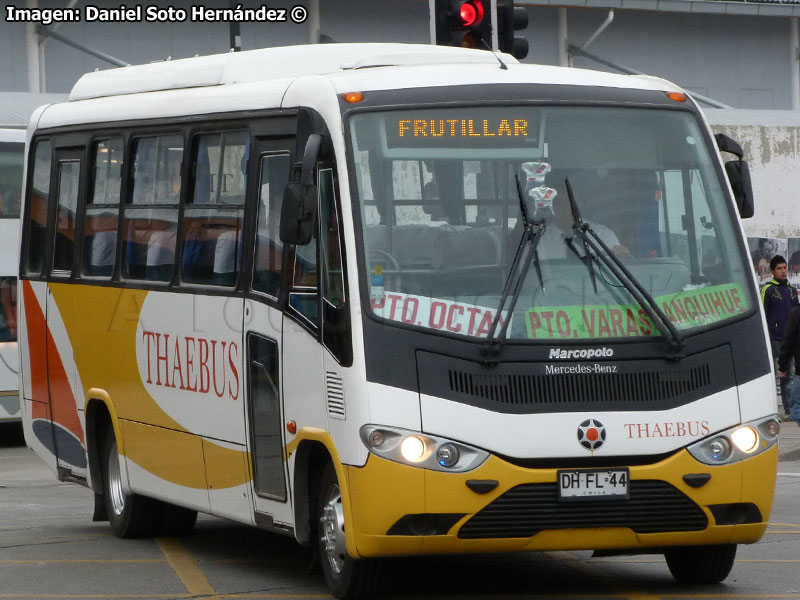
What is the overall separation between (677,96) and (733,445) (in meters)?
1.88

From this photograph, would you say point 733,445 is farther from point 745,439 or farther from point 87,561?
point 87,561

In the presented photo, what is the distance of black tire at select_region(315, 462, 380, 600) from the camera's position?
8539 mm

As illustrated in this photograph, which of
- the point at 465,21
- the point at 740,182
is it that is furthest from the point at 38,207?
the point at 740,182

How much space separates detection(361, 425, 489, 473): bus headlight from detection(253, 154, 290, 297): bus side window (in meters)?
1.47

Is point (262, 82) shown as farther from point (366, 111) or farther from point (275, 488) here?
point (275, 488)

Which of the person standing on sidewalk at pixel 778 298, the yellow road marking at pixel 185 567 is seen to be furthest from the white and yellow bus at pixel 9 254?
the yellow road marking at pixel 185 567

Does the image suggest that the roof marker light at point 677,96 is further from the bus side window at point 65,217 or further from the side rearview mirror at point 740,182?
the bus side window at point 65,217

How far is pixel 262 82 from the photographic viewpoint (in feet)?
33.0

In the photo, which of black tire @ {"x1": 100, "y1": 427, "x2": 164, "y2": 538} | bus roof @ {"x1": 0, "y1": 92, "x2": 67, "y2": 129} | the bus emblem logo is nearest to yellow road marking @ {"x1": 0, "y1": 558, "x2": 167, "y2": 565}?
black tire @ {"x1": 100, "y1": 427, "x2": 164, "y2": 538}

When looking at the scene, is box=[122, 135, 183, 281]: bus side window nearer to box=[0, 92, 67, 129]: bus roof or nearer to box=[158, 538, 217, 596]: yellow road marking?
box=[158, 538, 217, 596]: yellow road marking

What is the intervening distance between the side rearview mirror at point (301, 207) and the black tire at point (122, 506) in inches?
144

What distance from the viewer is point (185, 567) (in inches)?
407

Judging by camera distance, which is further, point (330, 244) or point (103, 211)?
point (103, 211)

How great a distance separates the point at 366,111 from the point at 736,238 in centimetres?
191
